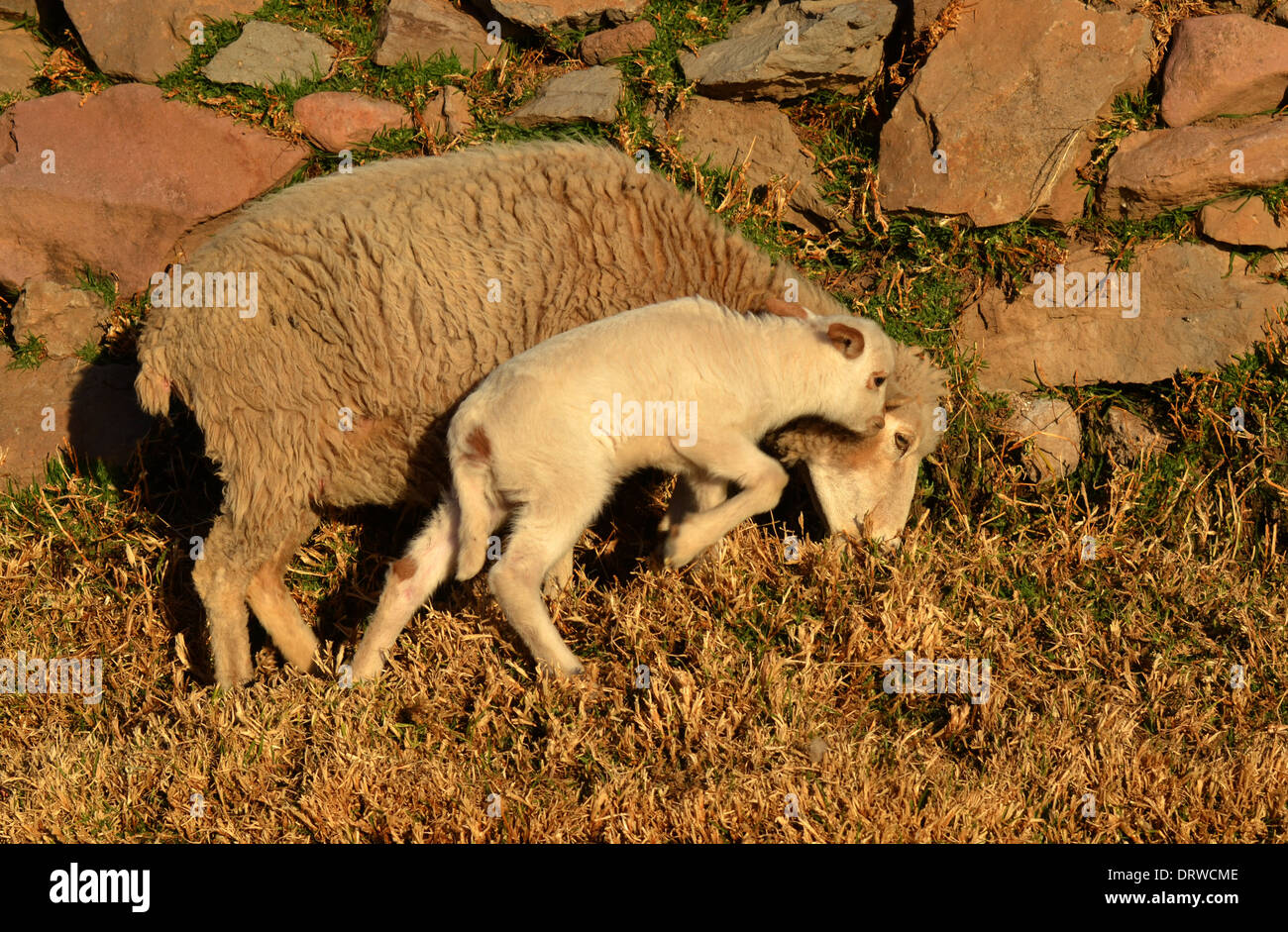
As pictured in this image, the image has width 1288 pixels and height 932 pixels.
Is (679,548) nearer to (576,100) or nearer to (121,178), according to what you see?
(576,100)

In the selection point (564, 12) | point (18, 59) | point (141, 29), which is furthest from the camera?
point (18, 59)

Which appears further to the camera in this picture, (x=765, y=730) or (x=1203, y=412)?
(x=1203, y=412)

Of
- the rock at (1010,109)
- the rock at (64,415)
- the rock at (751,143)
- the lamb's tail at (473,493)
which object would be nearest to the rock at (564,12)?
the rock at (751,143)

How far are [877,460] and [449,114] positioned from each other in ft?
8.66

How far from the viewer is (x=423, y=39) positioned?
20.1 feet

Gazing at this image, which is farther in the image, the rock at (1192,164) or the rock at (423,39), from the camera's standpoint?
the rock at (423,39)

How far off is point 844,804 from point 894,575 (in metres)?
1.19

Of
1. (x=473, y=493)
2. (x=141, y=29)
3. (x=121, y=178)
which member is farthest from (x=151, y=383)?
(x=141, y=29)

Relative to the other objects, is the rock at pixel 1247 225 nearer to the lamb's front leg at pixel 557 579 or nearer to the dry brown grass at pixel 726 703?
the dry brown grass at pixel 726 703

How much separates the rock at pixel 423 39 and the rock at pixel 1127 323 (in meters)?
2.67

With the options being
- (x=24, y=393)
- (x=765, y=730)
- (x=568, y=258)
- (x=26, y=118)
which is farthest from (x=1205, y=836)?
(x=26, y=118)

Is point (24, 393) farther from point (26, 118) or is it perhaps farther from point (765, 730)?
point (765, 730)

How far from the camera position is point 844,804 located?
352 cm

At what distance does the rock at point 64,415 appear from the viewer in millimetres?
5594
